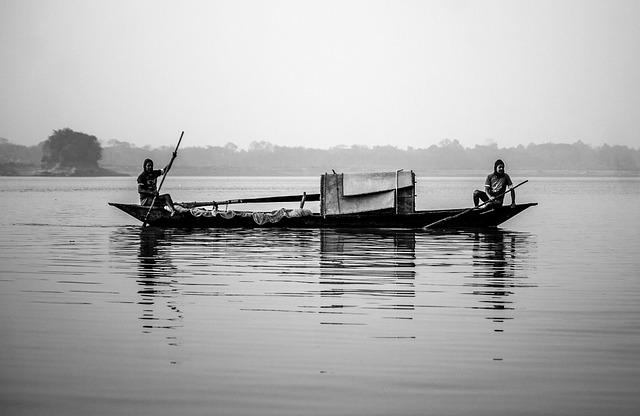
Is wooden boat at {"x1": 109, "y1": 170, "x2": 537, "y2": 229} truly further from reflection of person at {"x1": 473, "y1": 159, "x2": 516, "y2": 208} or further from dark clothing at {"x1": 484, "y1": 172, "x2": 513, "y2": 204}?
dark clothing at {"x1": 484, "y1": 172, "x2": 513, "y2": 204}

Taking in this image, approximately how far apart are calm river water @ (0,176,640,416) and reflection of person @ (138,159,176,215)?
5736mm

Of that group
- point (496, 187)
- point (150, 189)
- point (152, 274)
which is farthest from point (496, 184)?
point (152, 274)

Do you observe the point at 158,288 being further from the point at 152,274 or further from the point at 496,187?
the point at 496,187

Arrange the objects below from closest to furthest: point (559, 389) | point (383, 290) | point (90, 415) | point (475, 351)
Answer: point (90, 415)
point (559, 389)
point (475, 351)
point (383, 290)

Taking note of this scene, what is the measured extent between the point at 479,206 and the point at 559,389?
15.4 m

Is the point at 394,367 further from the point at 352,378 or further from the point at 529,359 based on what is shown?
the point at 529,359

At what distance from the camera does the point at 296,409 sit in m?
5.54

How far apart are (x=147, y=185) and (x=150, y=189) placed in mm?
181

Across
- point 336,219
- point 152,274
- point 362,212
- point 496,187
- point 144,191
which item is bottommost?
point 152,274

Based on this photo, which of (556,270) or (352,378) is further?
(556,270)

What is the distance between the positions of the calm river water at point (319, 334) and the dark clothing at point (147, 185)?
5.83m

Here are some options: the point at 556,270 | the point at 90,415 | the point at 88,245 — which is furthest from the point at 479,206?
the point at 90,415

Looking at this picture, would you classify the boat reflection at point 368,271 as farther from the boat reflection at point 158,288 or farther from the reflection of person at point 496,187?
the reflection of person at point 496,187

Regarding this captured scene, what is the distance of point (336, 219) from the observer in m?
21.6
